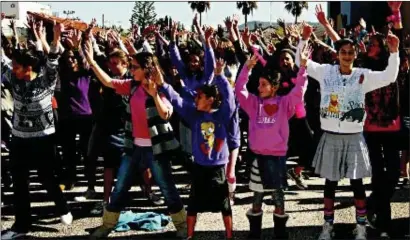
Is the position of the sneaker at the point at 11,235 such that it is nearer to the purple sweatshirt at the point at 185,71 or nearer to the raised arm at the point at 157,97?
the raised arm at the point at 157,97

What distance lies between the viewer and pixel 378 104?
5238 mm

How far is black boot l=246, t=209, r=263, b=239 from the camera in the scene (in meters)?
5.00

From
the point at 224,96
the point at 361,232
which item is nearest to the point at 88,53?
the point at 224,96

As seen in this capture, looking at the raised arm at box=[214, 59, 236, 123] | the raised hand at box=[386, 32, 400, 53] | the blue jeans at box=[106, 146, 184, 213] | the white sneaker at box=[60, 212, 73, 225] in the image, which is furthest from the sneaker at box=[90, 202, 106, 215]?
the raised hand at box=[386, 32, 400, 53]

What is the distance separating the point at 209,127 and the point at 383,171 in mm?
1760

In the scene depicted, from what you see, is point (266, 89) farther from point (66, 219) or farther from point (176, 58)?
point (66, 219)

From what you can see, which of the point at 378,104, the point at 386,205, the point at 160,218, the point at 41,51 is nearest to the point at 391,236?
the point at 386,205

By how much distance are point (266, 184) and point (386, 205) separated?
1183 millimetres

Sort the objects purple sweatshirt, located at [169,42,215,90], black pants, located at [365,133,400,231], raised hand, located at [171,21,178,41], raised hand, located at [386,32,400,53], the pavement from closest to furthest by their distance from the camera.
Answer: raised hand, located at [386,32,400,53]
black pants, located at [365,133,400,231]
the pavement
purple sweatshirt, located at [169,42,215,90]
raised hand, located at [171,21,178,41]


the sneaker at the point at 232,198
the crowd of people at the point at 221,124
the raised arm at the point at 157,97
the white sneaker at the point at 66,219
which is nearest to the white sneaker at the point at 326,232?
the crowd of people at the point at 221,124

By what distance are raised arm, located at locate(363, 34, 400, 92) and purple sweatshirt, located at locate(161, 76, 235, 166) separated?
3.99 feet

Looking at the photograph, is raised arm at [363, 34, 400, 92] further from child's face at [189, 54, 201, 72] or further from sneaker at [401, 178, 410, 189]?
sneaker at [401, 178, 410, 189]

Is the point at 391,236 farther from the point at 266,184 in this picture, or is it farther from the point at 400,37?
the point at 400,37

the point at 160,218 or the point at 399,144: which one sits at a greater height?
the point at 399,144
